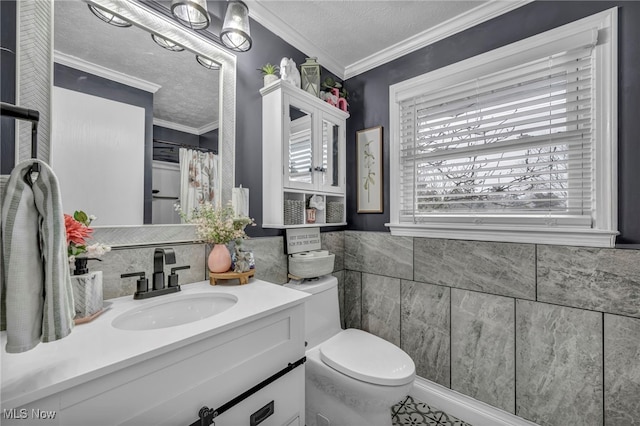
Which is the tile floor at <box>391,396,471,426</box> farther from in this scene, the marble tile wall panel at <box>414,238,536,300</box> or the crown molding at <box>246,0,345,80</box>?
the crown molding at <box>246,0,345,80</box>

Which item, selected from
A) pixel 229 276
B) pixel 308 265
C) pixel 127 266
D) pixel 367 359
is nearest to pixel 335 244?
pixel 308 265

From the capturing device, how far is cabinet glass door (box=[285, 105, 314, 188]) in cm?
171

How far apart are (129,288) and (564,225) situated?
2119 mm

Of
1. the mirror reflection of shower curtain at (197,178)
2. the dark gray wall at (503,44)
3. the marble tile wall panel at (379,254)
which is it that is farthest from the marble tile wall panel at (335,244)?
the mirror reflection of shower curtain at (197,178)

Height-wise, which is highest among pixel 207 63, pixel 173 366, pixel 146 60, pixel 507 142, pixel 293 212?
pixel 207 63

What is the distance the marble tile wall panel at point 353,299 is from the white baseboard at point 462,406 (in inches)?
22.9

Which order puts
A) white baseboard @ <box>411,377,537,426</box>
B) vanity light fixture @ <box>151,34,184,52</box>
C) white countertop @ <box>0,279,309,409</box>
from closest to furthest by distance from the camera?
white countertop @ <box>0,279,309,409</box>, vanity light fixture @ <box>151,34,184,52</box>, white baseboard @ <box>411,377,537,426</box>

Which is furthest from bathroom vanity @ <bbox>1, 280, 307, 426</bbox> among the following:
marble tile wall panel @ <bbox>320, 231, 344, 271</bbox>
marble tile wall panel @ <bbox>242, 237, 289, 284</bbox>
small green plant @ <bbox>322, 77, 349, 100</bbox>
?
small green plant @ <bbox>322, 77, 349, 100</bbox>

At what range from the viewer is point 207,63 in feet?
4.71

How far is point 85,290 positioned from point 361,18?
1.99m

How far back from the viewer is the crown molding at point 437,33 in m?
1.57

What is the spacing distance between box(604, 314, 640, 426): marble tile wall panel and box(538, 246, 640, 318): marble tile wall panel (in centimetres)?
6

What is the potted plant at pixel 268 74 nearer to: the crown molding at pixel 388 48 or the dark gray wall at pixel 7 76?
the crown molding at pixel 388 48

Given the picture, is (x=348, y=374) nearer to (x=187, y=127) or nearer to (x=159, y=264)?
(x=159, y=264)
